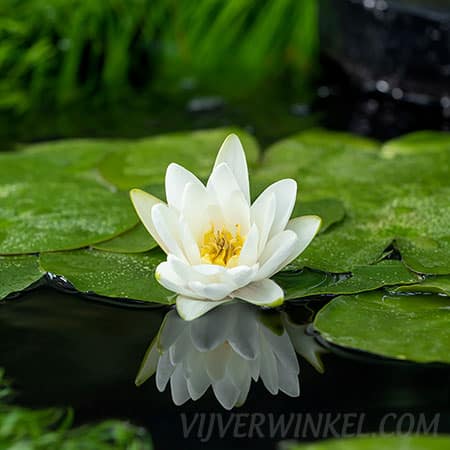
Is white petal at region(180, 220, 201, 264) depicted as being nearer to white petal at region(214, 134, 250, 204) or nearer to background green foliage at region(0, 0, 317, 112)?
white petal at region(214, 134, 250, 204)

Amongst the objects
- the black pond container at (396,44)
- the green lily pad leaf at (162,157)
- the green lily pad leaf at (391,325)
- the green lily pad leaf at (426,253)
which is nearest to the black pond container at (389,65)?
the black pond container at (396,44)

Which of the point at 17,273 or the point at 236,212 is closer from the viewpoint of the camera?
the point at 236,212

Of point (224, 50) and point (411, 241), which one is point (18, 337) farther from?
point (224, 50)

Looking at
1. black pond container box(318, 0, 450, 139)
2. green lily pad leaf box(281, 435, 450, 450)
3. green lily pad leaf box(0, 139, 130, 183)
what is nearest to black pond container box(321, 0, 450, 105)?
black pond container box(318, 0, 450, 139)

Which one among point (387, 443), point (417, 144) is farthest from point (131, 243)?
point (417, 144)

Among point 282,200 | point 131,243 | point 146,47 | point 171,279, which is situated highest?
point 282,200

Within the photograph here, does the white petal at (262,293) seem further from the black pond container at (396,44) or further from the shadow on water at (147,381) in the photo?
the black pond container at (396,44)

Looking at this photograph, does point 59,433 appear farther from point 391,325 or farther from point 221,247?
point 391,325
